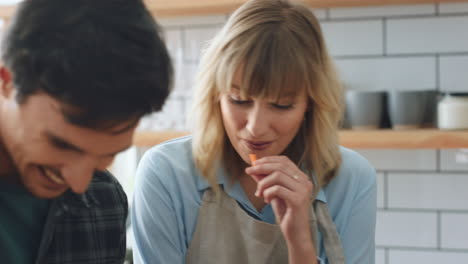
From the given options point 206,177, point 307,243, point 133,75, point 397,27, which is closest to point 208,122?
point 206,177

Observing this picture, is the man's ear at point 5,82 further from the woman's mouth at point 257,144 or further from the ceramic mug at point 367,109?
the ceramic mug at point 367,109

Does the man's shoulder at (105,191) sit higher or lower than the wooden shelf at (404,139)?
higher

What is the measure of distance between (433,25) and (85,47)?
1734 mm

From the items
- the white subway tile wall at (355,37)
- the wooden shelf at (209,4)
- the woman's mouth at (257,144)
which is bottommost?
the woman's mouth at (257,144)

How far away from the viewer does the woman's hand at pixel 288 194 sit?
1405 millimetres

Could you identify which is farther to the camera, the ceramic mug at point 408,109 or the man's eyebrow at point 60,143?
the ceramic mug at point 408,109

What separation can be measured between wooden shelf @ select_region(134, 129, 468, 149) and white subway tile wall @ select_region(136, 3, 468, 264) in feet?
0.75

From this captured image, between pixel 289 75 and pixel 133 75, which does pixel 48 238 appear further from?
pixel 289 75

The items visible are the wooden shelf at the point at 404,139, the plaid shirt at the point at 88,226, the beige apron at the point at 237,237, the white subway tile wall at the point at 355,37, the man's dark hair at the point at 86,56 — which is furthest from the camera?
the white subway tile wall at the point at 355,37

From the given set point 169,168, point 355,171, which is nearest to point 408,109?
point 355,171

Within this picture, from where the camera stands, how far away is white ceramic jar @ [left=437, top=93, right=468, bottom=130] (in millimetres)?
2041

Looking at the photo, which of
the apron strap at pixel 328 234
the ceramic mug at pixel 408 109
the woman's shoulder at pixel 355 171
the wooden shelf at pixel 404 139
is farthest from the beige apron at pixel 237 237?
the ceramic mug at pixel 408 109

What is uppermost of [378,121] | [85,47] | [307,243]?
[85,47]

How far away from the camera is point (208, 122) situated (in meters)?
1.54
